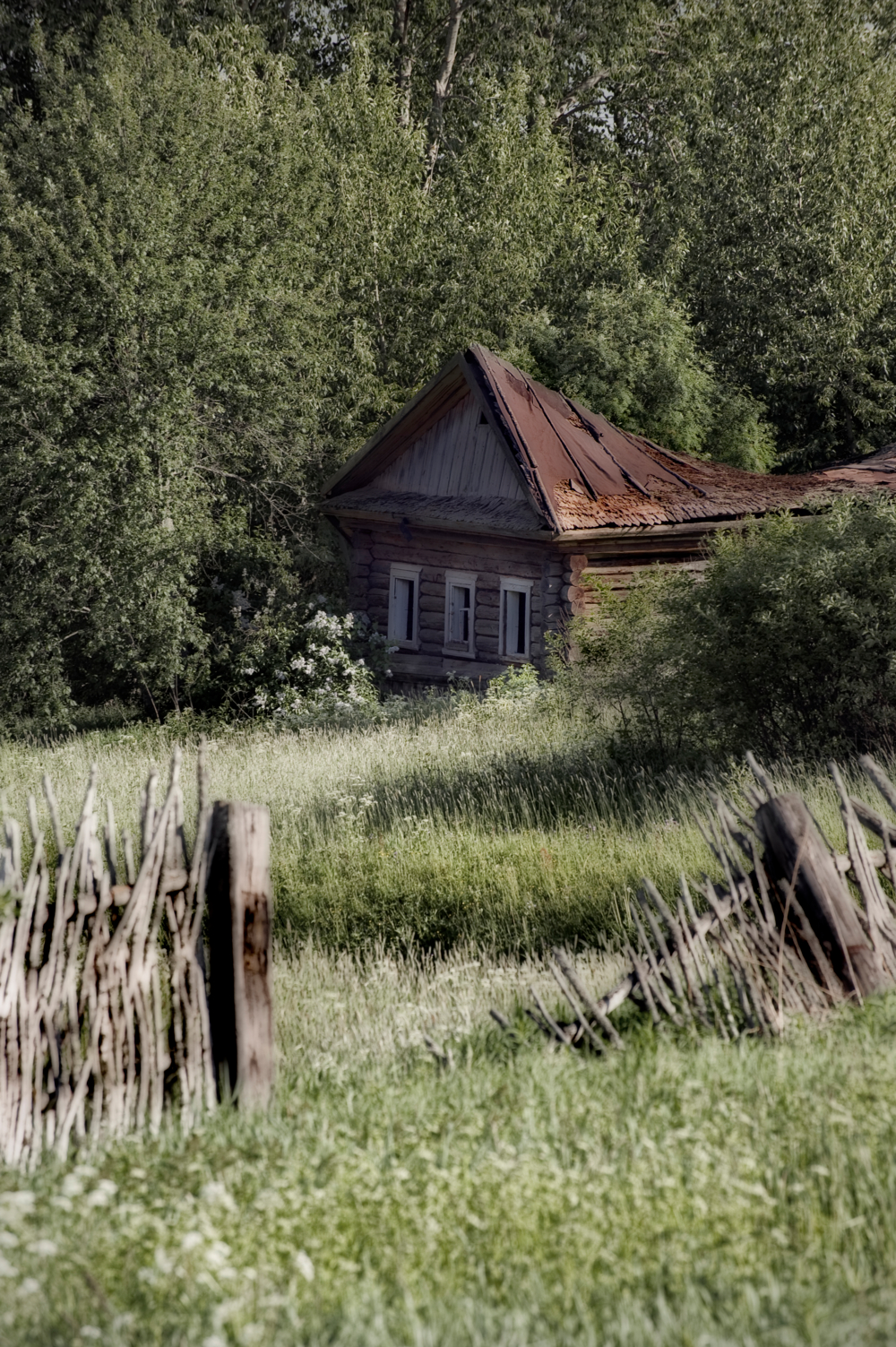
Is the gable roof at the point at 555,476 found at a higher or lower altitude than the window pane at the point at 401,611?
higher

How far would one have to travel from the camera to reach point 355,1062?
526cm

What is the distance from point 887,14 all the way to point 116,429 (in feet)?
86.5

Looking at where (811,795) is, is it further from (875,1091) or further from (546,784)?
(875,1091)

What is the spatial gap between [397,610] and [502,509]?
130 inches

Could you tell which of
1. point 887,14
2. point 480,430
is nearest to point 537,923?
point 480,430

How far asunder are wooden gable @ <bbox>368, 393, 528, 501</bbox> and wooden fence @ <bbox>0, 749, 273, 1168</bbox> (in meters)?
14.0

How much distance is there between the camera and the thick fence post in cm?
468

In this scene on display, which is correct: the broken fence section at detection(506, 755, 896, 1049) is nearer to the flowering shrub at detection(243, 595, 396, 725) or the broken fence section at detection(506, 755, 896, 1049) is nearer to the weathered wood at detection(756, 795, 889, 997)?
the weathered wood at detection(756, 795, 889, 997)

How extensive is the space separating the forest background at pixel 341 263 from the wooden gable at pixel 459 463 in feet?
6.86

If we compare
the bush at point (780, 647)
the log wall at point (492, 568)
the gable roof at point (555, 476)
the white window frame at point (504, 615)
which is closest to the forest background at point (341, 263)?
the log wall at point (492, 568)

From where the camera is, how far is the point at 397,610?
21016 mm

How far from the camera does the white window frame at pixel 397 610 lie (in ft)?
67.4

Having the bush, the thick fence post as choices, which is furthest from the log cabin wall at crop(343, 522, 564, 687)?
the thick fence post

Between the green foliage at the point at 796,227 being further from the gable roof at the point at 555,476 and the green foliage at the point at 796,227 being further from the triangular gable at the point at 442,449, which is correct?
the triangular gable at the point at 442,449
